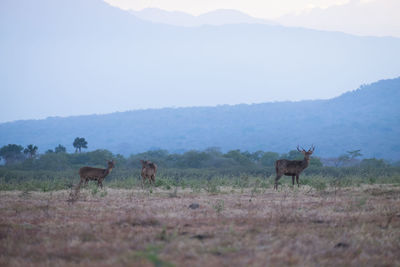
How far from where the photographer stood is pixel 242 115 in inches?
6964

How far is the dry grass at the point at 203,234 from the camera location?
7.20 meters

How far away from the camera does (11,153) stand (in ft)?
264

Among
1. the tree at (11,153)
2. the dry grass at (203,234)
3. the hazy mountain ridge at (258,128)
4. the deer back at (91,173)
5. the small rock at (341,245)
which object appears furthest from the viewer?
the hazy mountain ridge at (258,128)

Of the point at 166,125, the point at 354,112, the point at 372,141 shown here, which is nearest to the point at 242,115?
the point at 166,125

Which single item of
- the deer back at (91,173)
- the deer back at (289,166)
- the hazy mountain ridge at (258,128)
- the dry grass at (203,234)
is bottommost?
the dry grass at (203,234)

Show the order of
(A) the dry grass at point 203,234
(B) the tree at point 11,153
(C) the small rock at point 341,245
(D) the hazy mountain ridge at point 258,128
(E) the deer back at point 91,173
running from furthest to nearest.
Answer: (D) the hazy mountain ridge at point 258,128 < (B) the tree at point 11,153 < (E) the deer back at point 91,173 < (C) the small rock at point 341,245 < (A) the dry grass at point 203,234

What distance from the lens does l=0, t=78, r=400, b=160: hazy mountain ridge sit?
5207 inches

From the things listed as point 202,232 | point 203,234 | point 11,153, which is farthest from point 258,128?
point 203,234

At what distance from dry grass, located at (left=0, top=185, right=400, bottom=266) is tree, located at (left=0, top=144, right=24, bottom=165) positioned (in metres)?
70.9

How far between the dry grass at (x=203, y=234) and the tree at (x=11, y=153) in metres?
70.9

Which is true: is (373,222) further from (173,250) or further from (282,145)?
(282,145)

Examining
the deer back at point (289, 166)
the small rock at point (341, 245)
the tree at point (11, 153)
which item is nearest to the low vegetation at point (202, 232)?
the small rock at point (341, 245)

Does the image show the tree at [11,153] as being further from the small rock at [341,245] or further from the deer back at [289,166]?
the small rock at [341,245]

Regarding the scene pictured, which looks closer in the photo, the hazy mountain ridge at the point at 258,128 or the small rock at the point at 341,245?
the small rock at the point at 341,245
